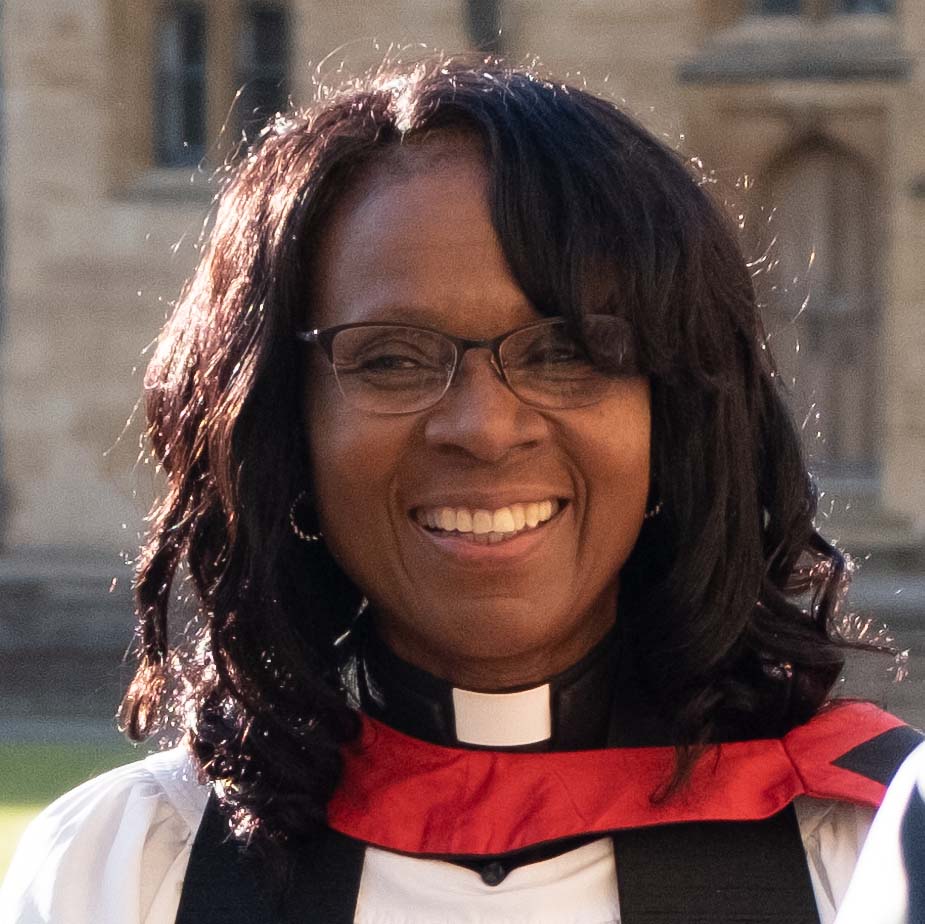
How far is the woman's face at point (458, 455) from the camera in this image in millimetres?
2084

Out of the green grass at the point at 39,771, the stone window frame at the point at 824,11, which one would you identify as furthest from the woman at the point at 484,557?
the stone window frame at the point at 824,11

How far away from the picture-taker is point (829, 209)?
45.2 feet

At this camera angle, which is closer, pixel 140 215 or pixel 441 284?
pixel 441 284

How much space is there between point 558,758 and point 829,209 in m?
11.9

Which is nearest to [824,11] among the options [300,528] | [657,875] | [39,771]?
[39,771]

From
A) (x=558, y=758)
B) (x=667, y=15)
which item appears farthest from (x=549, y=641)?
(x=667, y=15)

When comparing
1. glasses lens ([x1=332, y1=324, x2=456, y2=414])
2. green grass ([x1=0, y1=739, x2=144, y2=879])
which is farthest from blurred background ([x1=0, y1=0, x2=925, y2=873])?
glasses lens ([x1=332, y1=324, x2=456, y2=414])

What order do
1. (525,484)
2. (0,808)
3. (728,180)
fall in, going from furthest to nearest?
1. (0,808)
2. (728,180)
3. (525,484)

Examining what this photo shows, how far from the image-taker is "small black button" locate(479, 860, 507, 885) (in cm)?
211

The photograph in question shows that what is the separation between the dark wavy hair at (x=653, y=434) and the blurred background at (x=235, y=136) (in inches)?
404

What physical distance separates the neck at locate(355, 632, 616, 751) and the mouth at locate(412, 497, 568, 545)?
0.22m

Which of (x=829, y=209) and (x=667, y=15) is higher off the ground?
(x=667, y=15)

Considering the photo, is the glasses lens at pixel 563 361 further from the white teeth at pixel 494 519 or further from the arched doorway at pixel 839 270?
the arched doorway at pixel 839 270

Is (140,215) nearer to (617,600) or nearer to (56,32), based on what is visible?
(56,32)
